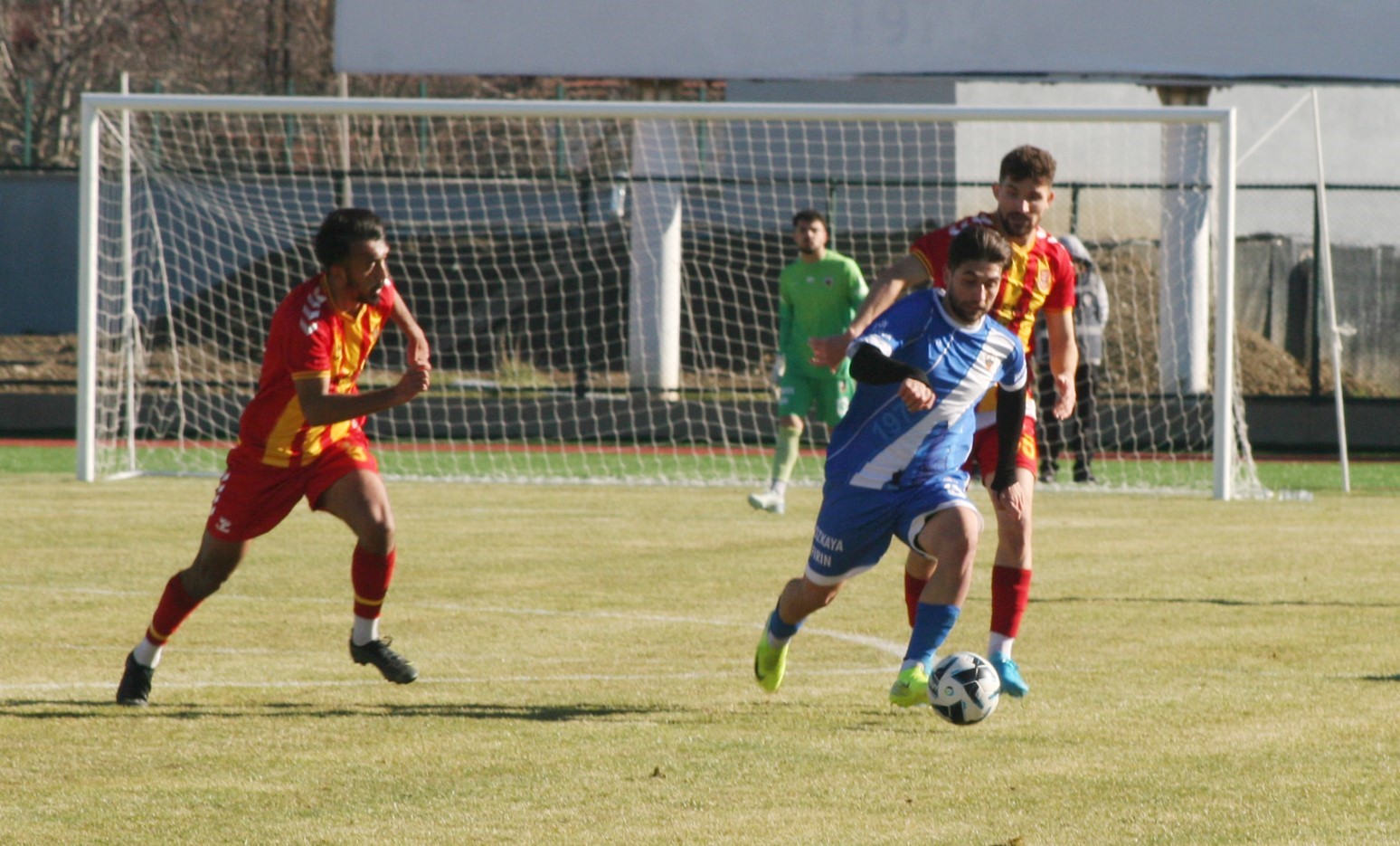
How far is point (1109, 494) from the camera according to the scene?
14445 millimetres

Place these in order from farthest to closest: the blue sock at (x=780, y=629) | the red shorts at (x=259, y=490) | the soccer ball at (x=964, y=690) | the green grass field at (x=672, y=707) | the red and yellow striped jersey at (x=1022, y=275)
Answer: the red and yellow striped jersey at (x=1022, y=275) < the red shorts at (x=259, y=490) < the blue sock at (x=780, y=629) < the soccer ball at (x=964, y=690) < the green grass field at (x=672, y=707)

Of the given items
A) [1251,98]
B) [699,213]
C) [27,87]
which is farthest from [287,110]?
[1251,98]

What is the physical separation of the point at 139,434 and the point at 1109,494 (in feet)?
34.2

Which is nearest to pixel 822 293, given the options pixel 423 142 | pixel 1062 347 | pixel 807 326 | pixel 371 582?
pixel 807 326

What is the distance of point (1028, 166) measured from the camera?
621 centimetres

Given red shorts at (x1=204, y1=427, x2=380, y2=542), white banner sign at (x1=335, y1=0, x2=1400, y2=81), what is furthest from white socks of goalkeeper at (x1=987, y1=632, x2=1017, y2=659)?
white banner sign at (x1=335, y1=0, x2=1400, y2=81)

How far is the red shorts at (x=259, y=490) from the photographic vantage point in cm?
614

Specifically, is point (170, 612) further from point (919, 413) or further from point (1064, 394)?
point (1064, 394)

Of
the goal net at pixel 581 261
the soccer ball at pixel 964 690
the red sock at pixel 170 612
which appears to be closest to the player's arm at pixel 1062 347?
the soccer ball at pixel 964 690

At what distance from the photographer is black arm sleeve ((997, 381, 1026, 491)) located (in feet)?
19.9

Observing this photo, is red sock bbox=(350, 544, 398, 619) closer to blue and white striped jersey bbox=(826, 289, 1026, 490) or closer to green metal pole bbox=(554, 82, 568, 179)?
blue and white striped jersey bbox=(826, 289, 1026, 490)

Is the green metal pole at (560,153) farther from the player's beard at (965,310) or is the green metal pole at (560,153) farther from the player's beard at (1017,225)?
the player's beard at (965,310)

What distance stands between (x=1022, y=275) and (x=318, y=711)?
289 centimetres

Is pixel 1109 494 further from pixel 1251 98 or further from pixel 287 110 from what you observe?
pixel 1251 98
